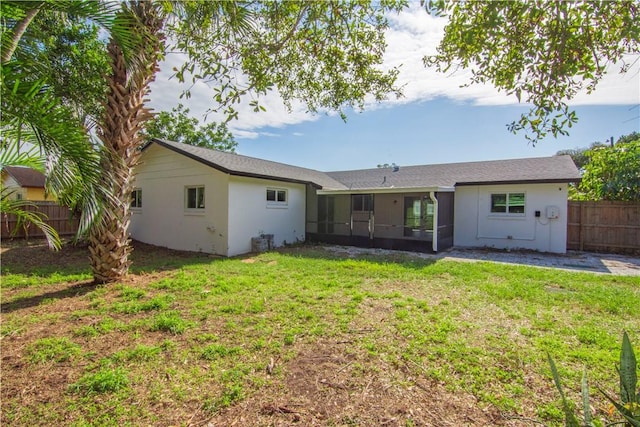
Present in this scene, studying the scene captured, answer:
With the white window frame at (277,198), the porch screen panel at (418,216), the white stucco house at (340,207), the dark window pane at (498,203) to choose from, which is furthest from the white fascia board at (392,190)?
the dark window pane at (498,203)

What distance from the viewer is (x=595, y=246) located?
1166 centimetres

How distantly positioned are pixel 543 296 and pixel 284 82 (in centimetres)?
588

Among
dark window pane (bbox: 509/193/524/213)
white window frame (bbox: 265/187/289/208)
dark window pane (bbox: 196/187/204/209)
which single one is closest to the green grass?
dark window pane (bbox: 196/187/204/209)

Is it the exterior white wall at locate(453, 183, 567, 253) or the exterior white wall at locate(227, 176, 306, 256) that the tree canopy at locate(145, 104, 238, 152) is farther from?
the exterior white wall at locate(453, 183, 567, 253)

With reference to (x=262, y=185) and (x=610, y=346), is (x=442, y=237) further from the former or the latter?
(x=610, y=346)

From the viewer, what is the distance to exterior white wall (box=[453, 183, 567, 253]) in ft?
37.0

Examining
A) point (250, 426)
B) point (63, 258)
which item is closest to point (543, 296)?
point (250, 426)

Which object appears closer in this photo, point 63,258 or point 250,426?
point 250,426

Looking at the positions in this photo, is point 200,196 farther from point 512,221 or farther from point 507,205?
point 512,221

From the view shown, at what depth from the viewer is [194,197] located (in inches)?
450

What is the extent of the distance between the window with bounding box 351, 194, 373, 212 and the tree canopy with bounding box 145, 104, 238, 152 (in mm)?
13327

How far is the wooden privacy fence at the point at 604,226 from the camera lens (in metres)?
11.1

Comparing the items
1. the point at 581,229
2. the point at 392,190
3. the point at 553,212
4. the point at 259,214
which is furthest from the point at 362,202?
the point at 581,229

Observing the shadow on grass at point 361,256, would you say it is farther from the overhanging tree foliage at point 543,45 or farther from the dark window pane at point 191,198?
the overhanging tree foliage at point 543,45
